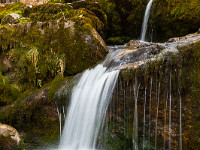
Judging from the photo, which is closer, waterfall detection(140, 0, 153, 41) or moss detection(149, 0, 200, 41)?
moss detection(149, 0, 200, 41)

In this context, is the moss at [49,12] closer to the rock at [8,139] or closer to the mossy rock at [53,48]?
the mossy rock at [53,48]

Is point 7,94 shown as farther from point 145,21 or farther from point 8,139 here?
point 145,21

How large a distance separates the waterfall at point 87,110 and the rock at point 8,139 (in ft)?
3.77

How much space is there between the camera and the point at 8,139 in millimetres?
4234

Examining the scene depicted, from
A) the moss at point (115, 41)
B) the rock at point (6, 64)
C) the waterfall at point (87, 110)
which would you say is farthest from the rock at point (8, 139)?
the moss at point (115, 41)

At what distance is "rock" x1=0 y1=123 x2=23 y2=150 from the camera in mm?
4184

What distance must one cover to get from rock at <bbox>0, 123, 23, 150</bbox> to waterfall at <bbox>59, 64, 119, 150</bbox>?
115 cm

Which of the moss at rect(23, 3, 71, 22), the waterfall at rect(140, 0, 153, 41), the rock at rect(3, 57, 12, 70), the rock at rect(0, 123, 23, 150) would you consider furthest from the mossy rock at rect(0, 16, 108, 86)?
the waterfall at rect(140, 0, 153, 41)

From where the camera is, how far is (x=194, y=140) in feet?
11.9

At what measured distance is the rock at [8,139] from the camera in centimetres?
418

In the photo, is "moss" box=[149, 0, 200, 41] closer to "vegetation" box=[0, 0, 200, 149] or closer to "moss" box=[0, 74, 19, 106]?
"vegetation" box=[0, 0, 200, 149]

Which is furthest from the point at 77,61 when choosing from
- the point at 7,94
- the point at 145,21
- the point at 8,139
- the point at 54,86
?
the point at 145,21

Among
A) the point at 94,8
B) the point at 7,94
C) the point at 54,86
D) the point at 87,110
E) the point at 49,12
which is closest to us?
the point at 87,110

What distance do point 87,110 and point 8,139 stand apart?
200 centimetres
